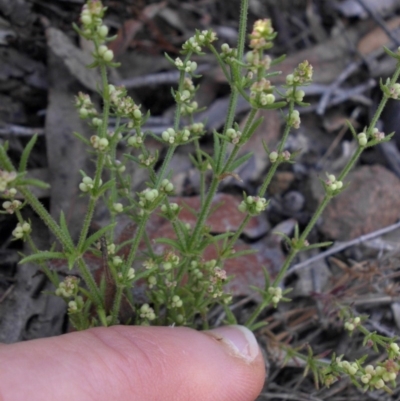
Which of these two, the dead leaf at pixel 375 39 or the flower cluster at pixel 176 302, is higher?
the dead leaf at pixel 375 39

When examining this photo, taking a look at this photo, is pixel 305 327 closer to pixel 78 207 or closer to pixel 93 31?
pixel 78 207

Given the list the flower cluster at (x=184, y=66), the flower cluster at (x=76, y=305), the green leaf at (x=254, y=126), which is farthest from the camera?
the flower cluster at (x=76, y=305)

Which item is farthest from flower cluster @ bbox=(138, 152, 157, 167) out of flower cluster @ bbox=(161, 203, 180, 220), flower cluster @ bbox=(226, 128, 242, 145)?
flower cluster @ bbox=(226, 128, 242, 145)

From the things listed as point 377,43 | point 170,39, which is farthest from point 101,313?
point 377,43

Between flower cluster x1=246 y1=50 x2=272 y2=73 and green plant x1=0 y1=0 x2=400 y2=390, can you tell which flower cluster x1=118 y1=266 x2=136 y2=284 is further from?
flower cluster x1=246 y1=50 x2=272 y2=73

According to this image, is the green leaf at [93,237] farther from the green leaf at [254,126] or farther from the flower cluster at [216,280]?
the green leaf at [254,126]

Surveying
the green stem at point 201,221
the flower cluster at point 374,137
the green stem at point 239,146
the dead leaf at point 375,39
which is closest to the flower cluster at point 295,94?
the green stem at point 239,146

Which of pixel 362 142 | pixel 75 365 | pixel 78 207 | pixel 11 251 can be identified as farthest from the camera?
pixel 78 207

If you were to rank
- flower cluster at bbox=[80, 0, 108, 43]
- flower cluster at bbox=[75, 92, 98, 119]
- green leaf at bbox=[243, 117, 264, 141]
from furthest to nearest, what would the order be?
flower cluster at bbox=[75, 92, 98, 119] → green leaf at bbox=[243, 117, 264, 141] → flower cluster at bbox=[80, 0, 108, 43]
